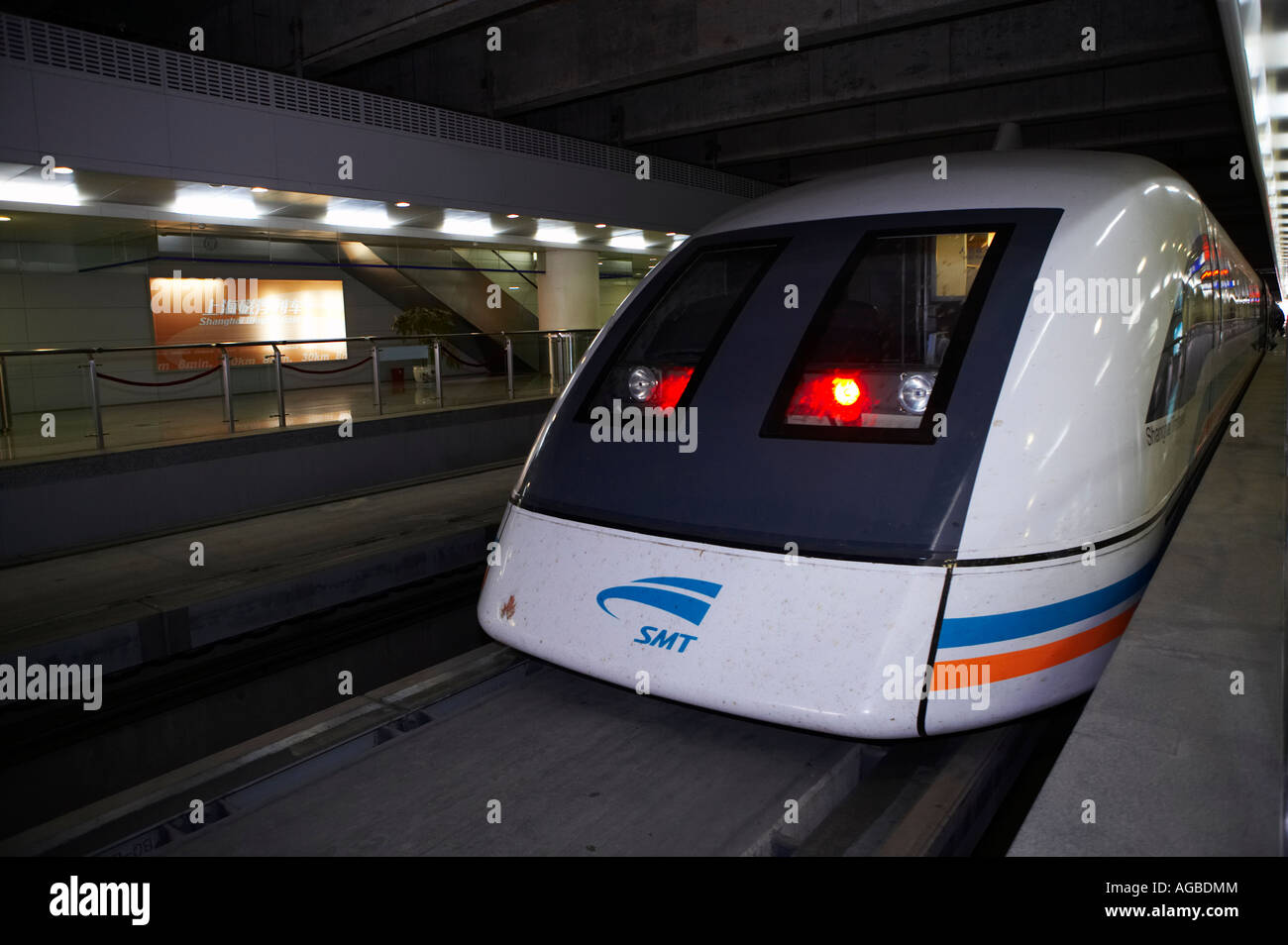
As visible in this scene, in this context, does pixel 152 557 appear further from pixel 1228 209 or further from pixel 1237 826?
pixel 1228 209

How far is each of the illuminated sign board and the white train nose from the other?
40.6ft

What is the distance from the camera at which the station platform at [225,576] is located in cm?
562

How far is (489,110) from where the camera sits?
13094mm

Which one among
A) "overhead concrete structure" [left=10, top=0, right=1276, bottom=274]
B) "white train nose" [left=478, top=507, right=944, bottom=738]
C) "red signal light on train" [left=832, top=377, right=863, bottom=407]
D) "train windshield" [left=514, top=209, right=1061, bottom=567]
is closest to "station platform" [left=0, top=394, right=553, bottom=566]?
"overhead concrete structure" [left=10, top=0, right=1276, bottom=274]

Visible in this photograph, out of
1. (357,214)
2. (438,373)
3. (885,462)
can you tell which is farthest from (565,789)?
(357,214)

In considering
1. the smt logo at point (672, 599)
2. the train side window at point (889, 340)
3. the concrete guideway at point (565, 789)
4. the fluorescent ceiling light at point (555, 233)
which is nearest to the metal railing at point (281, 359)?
the fluorescent ceiling light at point (555, 233)

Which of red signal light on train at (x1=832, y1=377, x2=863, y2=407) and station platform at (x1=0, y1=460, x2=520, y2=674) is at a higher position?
red signal light on train at (x1=832, y1=377, x2=863, y2=407)

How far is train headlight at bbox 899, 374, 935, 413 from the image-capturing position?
377cm

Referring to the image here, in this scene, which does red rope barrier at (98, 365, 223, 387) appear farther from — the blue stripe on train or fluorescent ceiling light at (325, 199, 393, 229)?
the blue stripe on train

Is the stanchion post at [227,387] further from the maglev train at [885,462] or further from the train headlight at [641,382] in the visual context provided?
the train headlight at [641,382]

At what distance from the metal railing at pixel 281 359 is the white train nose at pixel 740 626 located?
6322 millimetres
